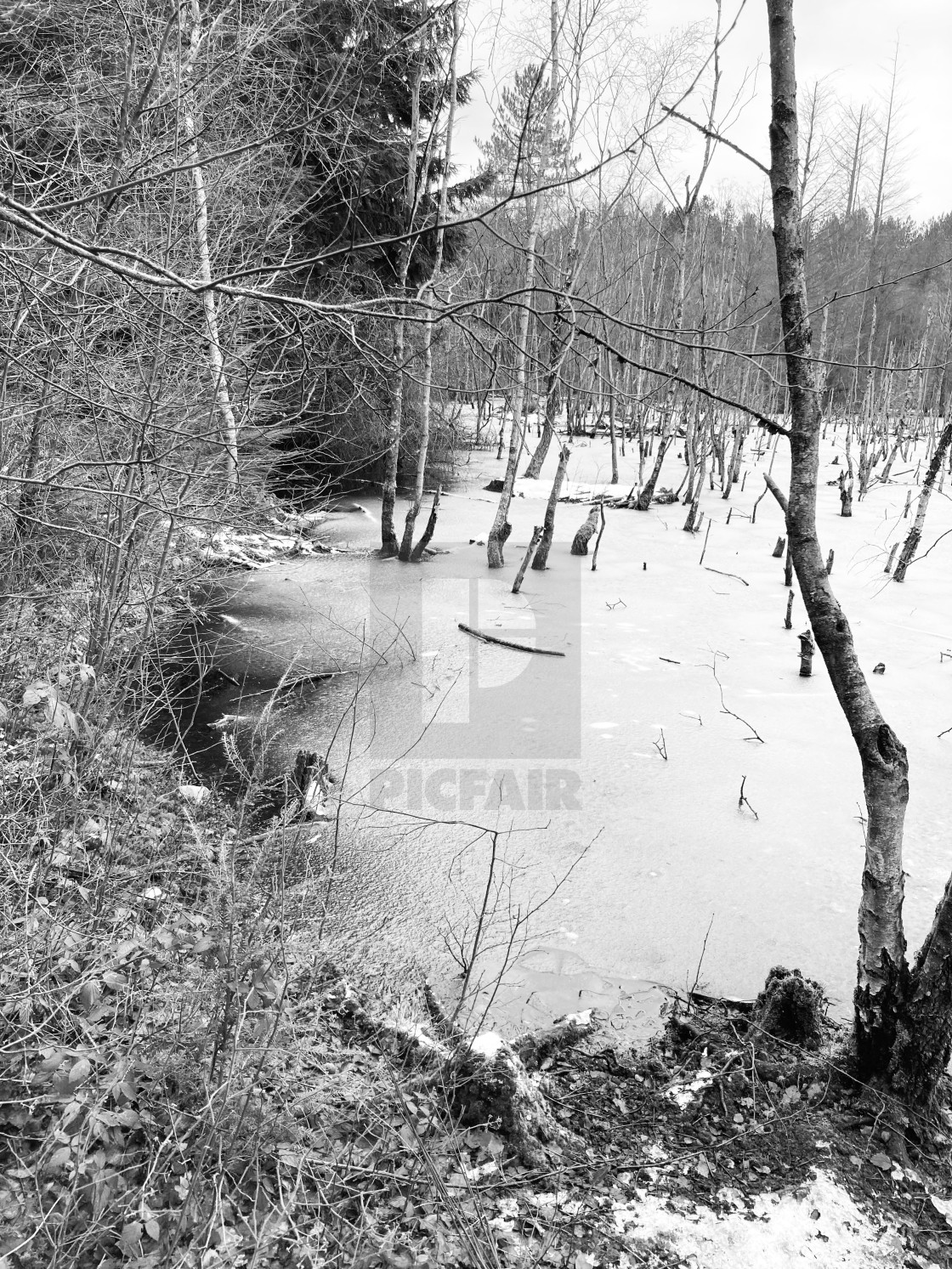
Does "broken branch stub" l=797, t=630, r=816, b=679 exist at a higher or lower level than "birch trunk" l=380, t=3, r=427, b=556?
lower

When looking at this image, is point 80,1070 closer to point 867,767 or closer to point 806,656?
point 867,767

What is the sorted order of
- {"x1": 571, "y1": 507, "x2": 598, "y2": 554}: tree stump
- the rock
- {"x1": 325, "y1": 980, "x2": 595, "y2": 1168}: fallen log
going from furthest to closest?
1. {"x1": 571, "y1": 507, "x2": 598, "y2": 554}: tree stump
2. the rock
3. {"x1": 325, "y1": 980, "x2": 595, "y2": 1168}: fallen log

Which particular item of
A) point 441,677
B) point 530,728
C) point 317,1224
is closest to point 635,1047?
point 317,1224

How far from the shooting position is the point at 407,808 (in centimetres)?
516

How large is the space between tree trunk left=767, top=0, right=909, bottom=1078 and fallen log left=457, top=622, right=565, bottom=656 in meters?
5.13

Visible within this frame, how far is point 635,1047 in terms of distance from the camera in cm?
312

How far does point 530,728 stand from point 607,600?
3951mm

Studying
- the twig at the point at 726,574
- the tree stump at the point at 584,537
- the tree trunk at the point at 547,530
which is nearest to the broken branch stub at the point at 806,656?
the twig at the point at 726,574

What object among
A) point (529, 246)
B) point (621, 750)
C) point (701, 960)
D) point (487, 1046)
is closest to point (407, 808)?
point (621, 750)

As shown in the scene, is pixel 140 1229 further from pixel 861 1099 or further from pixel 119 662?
pixel 119 662

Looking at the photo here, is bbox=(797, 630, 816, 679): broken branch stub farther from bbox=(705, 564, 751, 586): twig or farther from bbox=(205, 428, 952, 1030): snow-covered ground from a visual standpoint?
bbox=(705, 564, 751, 586): twig

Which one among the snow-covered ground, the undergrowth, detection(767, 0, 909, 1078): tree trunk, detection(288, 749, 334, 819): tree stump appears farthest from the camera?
detection(288, 749, 334, 819): tree stump

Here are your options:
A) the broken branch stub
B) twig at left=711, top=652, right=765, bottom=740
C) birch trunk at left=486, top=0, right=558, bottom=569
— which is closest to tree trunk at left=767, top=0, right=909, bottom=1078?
twig at left=711, top=652, right=765, bottom=740

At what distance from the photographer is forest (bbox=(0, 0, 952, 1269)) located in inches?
82.3
